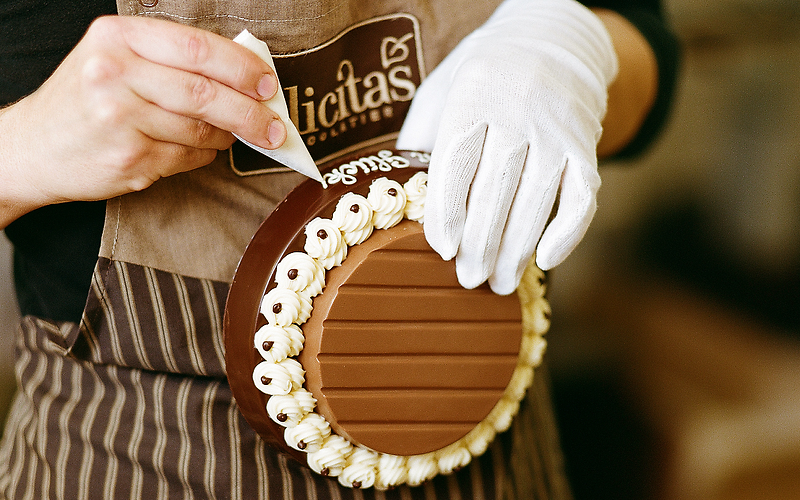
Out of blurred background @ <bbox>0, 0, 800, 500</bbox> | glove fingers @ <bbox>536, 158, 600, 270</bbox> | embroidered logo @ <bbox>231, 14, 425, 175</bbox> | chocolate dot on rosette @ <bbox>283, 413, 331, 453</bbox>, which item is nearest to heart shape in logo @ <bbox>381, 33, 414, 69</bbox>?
embroidered logo @ <bbox>231, 14, 425, 175</bbox>

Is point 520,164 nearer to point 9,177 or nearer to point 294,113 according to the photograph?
point 294,113

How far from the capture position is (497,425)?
99cm

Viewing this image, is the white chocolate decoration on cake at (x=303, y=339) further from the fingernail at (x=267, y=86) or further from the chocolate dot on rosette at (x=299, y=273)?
the fingernail at (x=267, y=86)

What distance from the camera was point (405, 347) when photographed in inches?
33.4

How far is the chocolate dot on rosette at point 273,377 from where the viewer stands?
2.58 feet

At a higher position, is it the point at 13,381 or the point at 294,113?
the point at 294,113

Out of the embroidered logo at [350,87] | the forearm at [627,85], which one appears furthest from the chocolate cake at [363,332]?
the forearm at [627,85]

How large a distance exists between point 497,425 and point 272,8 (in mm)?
757

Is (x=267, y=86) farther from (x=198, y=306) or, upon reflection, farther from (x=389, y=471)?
(x=389, y=471)

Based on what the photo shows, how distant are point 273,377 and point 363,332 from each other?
0.45ft

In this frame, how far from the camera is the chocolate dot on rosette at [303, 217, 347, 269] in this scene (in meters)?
0.79

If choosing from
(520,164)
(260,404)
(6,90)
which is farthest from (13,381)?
(520,164)

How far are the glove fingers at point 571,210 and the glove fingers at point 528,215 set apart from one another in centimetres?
1

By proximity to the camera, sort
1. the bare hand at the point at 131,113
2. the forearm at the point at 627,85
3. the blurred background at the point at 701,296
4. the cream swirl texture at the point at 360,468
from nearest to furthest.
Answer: the bare hand at the point at 131,113 < the cream swirl texture at the point at 360,468 < the forearm at the point at 627,85 < the blurred background at the point at 701,296
